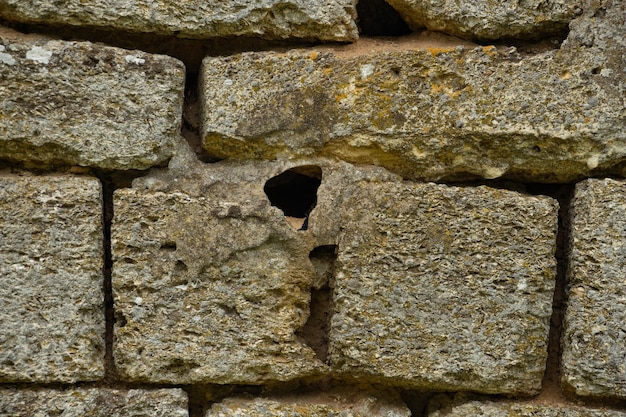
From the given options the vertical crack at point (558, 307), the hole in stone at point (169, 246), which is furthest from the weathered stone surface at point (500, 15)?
the hole in stone at point (169, 246)

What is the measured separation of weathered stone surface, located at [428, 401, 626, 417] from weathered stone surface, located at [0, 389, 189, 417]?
72cm

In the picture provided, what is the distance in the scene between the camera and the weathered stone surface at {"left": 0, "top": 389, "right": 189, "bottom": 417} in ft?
6.01

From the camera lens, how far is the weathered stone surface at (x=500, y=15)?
1993 millimetres

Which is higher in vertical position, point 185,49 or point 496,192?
point 185,49

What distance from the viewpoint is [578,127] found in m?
1.93

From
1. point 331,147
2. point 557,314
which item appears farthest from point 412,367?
point 331,147

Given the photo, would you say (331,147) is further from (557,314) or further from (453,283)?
(557,314)

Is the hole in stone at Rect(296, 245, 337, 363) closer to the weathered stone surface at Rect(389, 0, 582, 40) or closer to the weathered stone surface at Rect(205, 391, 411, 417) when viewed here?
the weathered stone surface at Rect(205, 391, 411, 417)

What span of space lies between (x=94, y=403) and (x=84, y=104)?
0.74m

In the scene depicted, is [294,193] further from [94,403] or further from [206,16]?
[94,403]

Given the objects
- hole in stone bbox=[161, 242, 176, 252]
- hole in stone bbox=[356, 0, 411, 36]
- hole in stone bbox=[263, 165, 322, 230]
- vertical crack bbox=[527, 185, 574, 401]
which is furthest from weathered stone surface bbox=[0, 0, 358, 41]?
vertical crack bbox=[527, 185, 574, 401]

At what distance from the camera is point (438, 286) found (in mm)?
1909

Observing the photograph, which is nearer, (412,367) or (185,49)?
(412,367)

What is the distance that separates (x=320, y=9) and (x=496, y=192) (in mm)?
661
